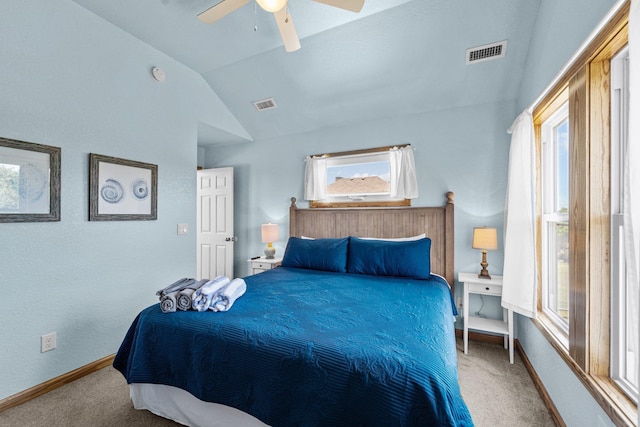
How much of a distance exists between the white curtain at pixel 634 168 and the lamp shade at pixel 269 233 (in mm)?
3239

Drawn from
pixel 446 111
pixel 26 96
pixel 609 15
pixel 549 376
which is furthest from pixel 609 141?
pixel 26 96

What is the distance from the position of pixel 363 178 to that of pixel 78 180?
280 cm

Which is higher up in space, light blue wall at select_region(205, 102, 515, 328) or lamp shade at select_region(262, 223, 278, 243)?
light blue wall at select_region(205, 102, 515, 328)

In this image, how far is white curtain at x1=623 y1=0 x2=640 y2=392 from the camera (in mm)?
902

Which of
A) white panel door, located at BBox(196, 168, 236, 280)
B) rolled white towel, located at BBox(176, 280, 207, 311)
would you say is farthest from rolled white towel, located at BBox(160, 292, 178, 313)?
white panel door, located at BBox(196, 168, 236, 280)

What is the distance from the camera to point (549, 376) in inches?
73.1

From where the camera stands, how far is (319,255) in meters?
2.98

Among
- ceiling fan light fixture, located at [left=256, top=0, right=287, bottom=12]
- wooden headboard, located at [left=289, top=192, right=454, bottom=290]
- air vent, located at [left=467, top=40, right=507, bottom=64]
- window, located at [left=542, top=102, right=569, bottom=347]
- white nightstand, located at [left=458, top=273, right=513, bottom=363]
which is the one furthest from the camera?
wooden headboard, located at [left=289, top=192, right=454, bottom=290]

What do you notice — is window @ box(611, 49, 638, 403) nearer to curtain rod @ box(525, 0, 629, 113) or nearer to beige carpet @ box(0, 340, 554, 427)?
curtain rod @ box(525, 0, 629, 113)

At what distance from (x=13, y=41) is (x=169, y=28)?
109 cm

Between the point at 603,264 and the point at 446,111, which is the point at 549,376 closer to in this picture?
the point at 603,264

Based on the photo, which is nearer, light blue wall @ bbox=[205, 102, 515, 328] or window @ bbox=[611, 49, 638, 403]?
window @ bbox=[611, 49, 638, 403]

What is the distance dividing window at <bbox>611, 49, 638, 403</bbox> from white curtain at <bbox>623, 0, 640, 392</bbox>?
1.37ft

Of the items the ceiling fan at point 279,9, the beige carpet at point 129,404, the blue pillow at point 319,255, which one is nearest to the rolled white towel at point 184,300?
the beige carpet at point 129,404
